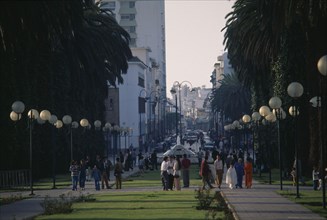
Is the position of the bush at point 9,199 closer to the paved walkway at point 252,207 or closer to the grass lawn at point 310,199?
the paved walkway at point 252,207

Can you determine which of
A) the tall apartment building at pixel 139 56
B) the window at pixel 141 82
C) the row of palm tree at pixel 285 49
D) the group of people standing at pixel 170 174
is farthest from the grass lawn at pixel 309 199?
the window at pixel 141 82

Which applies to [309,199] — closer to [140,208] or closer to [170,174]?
[140,208]

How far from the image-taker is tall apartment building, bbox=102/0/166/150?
127 meters

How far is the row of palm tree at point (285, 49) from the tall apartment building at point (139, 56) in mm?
69154

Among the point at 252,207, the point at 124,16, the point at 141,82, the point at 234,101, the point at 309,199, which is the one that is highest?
the point at 124,16

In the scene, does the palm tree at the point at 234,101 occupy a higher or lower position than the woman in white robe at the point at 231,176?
higher

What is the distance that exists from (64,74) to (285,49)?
697 inches

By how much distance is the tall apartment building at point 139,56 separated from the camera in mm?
127312

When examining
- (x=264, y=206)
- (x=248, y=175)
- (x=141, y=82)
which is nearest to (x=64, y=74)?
(x=248, y=175)

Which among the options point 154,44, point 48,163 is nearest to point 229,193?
point 48,163

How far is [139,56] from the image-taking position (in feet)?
500

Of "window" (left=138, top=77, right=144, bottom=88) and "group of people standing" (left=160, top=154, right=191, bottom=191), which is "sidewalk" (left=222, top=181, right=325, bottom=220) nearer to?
"group of people standing" (left=160, top=154, right=191, bottom=191)

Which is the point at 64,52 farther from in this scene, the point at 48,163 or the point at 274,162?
the point at 274,162

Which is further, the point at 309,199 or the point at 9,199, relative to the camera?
the point at 9,199
